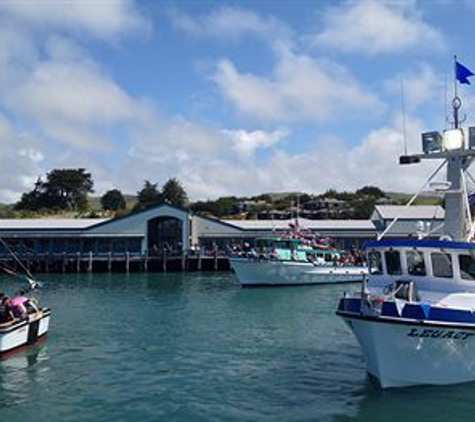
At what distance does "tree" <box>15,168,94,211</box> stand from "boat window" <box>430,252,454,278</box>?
465 ft

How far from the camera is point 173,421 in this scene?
49.4 ft

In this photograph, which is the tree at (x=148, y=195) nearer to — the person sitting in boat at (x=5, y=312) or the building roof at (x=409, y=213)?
the building roof at (x=409, y=213)

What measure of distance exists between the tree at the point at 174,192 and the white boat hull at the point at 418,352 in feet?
412

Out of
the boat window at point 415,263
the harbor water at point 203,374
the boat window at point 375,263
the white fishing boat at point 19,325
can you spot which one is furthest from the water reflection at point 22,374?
the boat window at point 415,263

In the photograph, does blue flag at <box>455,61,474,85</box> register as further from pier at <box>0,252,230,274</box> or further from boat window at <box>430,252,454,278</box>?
pier at <box>0,252,230,274</box>

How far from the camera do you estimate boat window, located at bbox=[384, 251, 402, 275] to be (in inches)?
753

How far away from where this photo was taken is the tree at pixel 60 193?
→ 503 ft

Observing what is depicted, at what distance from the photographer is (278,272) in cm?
5500

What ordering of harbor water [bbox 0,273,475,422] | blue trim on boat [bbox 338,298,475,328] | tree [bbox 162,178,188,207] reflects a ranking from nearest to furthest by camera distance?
harbor water [bbox 0,273,475,422] < blue trim on boat [bbox 338,298,475,328] < tree [bbox 162,178,188,207]

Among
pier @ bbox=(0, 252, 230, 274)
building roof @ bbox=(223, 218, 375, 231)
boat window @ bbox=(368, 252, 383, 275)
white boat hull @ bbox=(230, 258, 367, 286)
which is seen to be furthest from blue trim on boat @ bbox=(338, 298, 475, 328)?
building roof @ bbox=(223, 218, 375, 231)

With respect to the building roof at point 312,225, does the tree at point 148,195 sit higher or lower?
higher

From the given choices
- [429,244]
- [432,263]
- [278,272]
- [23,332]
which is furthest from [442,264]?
[278,272]

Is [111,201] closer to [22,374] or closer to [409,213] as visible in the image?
[409,213]

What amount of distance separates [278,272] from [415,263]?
120ft
